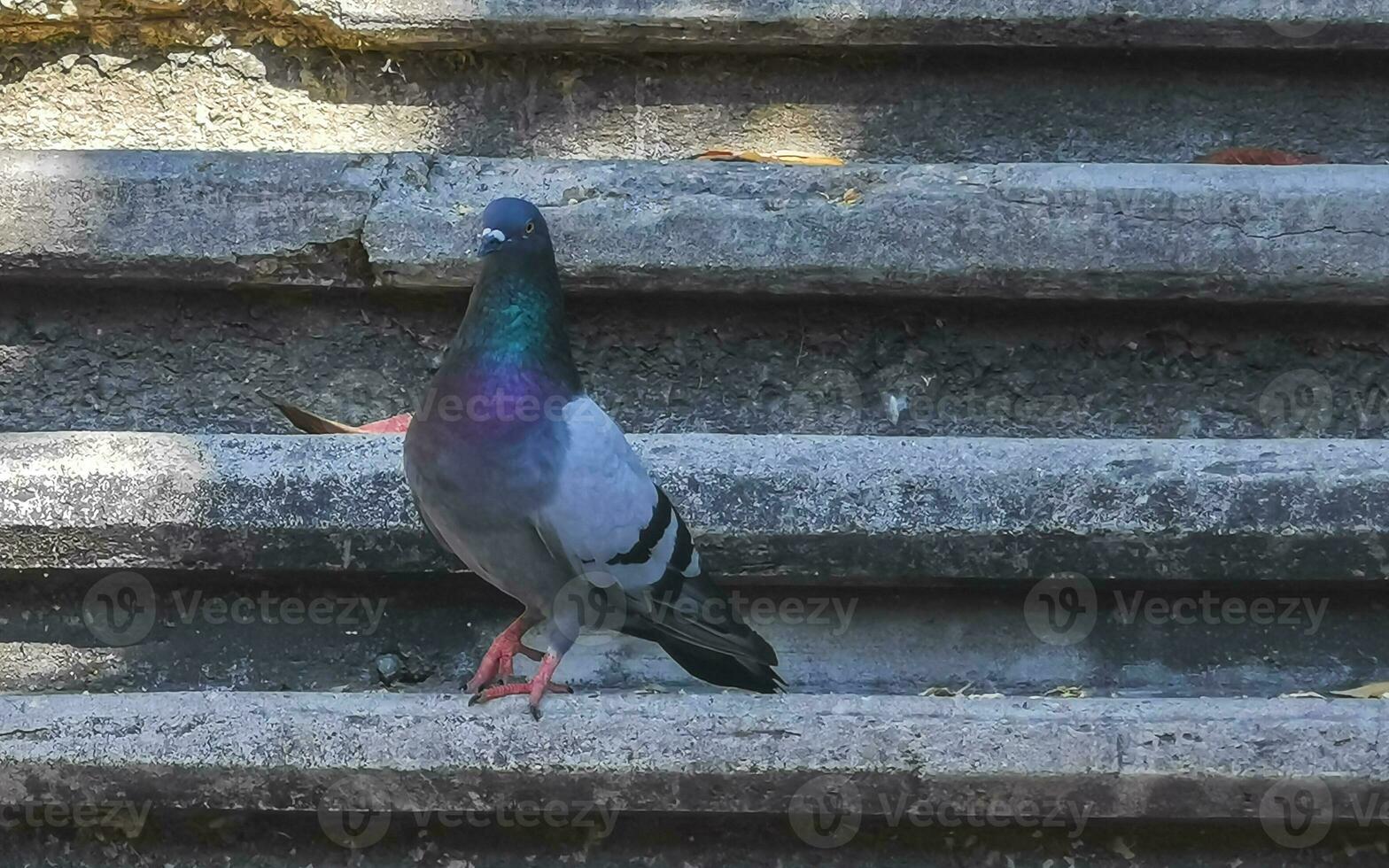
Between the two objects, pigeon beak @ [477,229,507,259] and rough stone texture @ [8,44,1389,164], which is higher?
rough stone texture @ [8,44,1389,164]

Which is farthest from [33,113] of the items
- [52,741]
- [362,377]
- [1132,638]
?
[1132,638]

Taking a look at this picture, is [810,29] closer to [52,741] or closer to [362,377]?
[362,377]

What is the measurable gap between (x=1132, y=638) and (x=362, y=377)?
135 cm

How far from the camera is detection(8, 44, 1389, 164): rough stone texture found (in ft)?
8.61

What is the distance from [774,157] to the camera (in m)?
2.62
